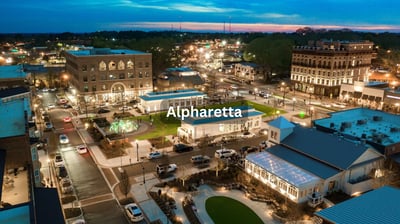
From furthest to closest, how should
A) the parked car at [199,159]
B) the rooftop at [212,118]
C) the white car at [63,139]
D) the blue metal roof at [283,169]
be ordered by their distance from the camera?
the rooftop at [212,118], the white car at [63,139], the parked car at [199,159], the blue metal roof at [283,169]

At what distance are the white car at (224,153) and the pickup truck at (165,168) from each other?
5590mm

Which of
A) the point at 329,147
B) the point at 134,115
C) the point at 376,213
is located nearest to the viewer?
the point at 376,213

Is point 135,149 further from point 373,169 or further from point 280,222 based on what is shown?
point 373,169

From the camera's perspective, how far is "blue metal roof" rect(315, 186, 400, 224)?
58.2 ft

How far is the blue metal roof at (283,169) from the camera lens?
27.0 metres

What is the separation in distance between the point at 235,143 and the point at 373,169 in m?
16.7

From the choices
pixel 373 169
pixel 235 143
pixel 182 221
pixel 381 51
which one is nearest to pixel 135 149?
pixel 235 143

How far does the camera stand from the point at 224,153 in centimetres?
3644

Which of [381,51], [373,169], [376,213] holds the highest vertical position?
[381,51]

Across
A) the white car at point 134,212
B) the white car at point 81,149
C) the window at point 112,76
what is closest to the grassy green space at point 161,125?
the white car at point 81,149

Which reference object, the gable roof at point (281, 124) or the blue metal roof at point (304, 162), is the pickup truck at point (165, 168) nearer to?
the blue metal roof at point (304, 162)

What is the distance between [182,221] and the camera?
24.3m

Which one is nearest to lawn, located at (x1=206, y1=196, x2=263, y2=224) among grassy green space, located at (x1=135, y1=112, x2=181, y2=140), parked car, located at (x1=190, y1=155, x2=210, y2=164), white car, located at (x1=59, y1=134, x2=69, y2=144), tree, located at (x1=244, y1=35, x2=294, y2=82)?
parked car, located at (x1=190, y1=155, x2=210, y2=164)

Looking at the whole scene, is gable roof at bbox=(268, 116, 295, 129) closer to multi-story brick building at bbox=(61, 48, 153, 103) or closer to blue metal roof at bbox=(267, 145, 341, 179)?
blue metal roof at bbox=(267, 145, 341, 179)
